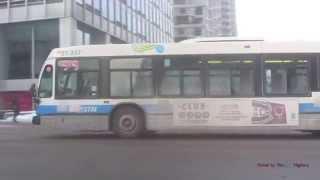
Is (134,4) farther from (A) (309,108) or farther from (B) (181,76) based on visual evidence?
(A) (309,108)

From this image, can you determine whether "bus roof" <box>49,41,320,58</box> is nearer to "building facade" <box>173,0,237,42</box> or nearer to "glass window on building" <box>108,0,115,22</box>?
"glass window on building" <box>108,0,115,22</box>

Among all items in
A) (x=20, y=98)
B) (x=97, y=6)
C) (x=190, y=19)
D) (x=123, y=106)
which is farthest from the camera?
(x=190, y=19)

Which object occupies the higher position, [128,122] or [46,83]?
[46,83]

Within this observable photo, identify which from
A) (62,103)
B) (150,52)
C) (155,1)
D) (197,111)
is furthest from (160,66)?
(155,1)

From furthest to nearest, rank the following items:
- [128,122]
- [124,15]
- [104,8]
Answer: [124,15]
[104,8]
[128,122]

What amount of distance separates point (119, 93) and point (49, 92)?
2.30m

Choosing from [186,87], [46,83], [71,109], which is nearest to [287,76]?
[186,87]

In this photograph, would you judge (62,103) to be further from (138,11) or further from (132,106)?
(138,11)

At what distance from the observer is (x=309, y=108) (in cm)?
1916

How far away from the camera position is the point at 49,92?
67.2 feet

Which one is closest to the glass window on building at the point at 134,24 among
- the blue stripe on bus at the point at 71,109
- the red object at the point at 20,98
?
the red object at the point at 20,98

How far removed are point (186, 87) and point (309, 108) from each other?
3.74 m

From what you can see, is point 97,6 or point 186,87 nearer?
point 186,87

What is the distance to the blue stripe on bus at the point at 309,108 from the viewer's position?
62.7 feet
